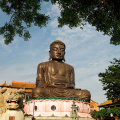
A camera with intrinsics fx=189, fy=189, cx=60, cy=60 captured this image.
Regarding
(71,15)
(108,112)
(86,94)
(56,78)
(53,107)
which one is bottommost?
(108,112)

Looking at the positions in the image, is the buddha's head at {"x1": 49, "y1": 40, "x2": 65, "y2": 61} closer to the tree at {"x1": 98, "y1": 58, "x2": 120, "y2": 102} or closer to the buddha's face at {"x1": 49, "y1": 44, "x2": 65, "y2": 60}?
the buddha's face at {"x1": 49, "y1": 44, "x2": 65, "y2": 60}

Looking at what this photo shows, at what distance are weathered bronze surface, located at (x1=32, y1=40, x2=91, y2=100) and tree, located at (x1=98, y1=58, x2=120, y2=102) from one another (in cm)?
372

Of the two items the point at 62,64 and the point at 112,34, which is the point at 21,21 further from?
the point at 62,64

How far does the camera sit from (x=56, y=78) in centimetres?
1473

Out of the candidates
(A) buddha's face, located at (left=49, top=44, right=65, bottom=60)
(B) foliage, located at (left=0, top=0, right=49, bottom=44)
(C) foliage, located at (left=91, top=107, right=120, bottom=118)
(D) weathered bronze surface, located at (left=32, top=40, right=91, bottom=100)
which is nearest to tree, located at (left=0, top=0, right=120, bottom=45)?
(B) foliage, located at (left=0, top=0, right=49, bottom=44)

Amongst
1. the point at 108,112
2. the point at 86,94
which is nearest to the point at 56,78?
the point at 86,94

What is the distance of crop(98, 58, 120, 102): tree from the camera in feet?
54.8

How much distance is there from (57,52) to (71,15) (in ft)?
26.9

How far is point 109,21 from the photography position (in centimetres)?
779

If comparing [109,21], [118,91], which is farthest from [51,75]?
[109,21]

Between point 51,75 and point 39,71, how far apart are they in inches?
42.5

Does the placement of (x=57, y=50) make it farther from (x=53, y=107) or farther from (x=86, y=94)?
(x=53, y=107)

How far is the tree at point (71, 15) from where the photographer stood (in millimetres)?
7312

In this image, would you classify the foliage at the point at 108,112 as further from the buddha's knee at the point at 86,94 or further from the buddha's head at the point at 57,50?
the buddha's head at the point at 57,50
